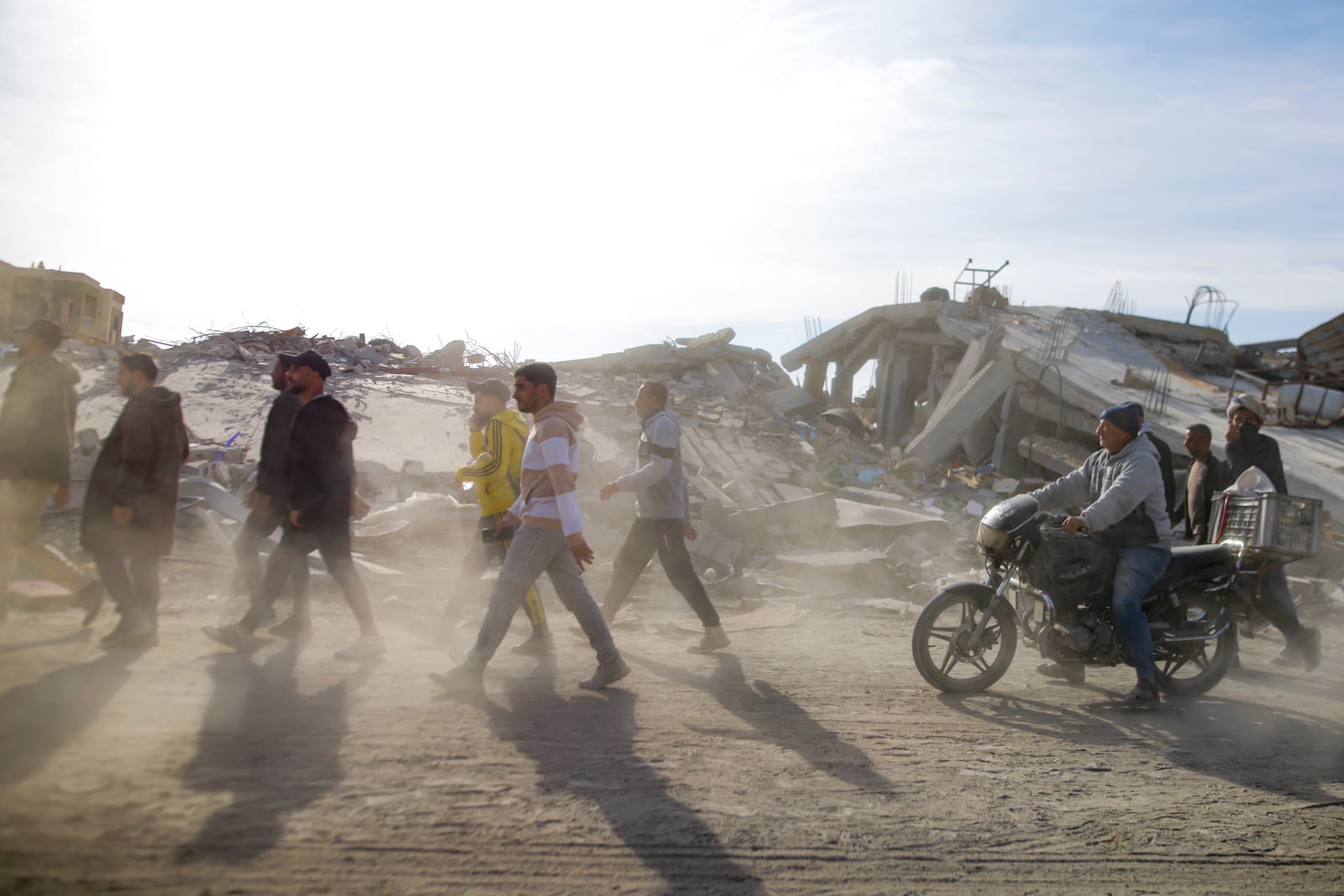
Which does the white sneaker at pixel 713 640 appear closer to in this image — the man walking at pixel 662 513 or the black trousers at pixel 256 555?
the man walking at pixel 662 513

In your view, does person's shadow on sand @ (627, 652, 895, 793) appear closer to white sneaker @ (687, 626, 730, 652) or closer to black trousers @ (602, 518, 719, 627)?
white sneaker @ (687, 626, 730, 652)

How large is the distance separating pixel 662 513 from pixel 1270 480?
478cm

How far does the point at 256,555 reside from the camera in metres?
5.60

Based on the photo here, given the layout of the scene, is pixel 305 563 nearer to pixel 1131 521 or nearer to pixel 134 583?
pixel 134 583

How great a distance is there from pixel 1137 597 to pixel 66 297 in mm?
30179

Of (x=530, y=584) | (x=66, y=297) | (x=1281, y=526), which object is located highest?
(x=66, y=297)

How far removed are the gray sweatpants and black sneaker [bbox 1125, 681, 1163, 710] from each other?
3.19 m

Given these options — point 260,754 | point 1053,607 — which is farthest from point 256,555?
point 1053,607

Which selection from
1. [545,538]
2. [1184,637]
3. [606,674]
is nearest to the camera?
[545,538]

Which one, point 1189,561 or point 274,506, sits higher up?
point 1189,561

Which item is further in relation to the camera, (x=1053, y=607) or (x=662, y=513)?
(x=662, y=513)

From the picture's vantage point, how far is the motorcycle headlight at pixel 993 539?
521 cm

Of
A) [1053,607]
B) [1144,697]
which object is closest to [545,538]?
[1053,607]

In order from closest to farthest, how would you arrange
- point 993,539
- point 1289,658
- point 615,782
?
1. point 615,782
2. point 993,539
3. point 1289,658
